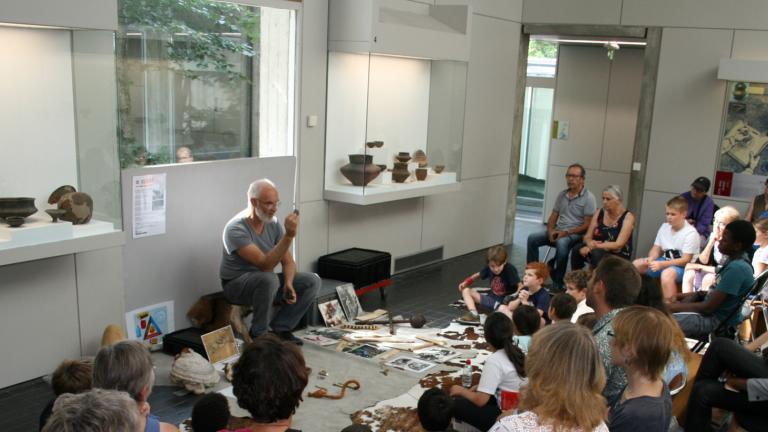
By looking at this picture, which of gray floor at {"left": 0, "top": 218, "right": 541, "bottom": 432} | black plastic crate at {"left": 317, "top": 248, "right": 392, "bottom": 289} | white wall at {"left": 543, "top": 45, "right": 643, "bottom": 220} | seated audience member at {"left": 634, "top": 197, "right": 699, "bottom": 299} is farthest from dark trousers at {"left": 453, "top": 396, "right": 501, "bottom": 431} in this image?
white wall at {"left": 543, "top": 45, "right": 643, "bottom": 220}

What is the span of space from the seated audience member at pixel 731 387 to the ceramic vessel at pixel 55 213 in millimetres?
4405

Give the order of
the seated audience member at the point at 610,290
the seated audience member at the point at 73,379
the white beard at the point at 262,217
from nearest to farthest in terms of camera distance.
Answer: the seated audience member at the point at 73,379
the seated audience member at the point at 610,290
the white beard at the point at 262,217

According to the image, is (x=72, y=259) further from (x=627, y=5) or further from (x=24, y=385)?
(x=627, y=5)

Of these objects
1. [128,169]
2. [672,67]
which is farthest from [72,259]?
[672,67]

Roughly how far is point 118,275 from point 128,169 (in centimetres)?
83

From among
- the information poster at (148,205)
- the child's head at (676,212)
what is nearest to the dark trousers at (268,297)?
the information poster at (148,205)

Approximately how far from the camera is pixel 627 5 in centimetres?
1020

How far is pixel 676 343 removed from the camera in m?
4.00

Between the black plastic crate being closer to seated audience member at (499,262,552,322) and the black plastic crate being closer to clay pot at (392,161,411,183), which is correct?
clay pot at (392,161,411,183)

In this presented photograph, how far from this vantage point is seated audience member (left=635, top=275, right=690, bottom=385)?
406 centimetres

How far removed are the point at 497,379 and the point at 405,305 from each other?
3.40 meters

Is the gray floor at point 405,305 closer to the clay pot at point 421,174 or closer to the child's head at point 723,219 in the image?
the clay pot at point 421,174

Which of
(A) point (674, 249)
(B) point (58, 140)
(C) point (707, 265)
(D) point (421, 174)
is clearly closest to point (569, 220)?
(A) point (674, 249)

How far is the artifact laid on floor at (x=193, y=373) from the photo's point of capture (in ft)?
18.5
